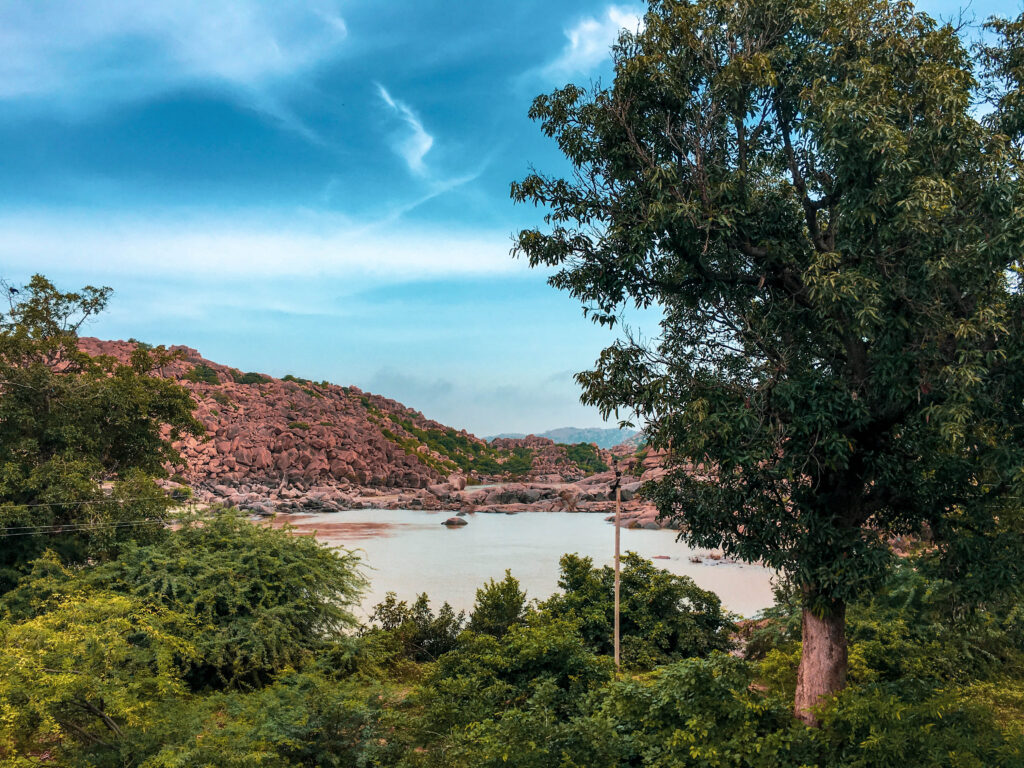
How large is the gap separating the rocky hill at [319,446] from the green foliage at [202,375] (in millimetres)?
125

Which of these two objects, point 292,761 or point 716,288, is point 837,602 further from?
point 292,761

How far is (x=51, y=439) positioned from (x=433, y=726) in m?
11.2

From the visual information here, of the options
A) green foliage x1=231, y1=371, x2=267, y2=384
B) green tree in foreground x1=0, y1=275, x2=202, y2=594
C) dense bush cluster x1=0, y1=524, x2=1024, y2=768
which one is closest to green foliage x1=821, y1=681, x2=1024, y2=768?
dense bush cluster x1=0, y1=524, x2=1024, y2=768

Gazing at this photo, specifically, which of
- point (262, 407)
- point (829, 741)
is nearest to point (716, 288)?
point (829, 741)

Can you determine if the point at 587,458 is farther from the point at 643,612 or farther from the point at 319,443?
the point at 643,612

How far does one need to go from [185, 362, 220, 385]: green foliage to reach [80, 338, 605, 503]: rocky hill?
12 centimetres

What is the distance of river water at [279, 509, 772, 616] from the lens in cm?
1956

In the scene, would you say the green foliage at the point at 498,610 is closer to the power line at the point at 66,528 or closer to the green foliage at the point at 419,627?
the green foliage at the point at 419,627

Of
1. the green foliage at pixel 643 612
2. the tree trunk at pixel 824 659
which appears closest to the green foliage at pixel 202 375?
the green foliage at pixel 643 612

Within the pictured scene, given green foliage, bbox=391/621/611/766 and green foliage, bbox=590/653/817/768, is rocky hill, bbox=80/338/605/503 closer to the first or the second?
green foliage, bbox=391/621/611/766

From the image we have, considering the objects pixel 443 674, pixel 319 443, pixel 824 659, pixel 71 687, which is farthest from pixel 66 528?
pixel 319 443

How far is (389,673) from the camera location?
11.1 metres

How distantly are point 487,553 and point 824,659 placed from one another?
22.4 m

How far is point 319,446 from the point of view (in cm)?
6431
